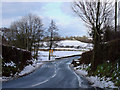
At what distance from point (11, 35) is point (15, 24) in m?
3.63

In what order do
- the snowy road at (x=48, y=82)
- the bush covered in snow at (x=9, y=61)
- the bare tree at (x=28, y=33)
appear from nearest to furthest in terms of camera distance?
the snowy road at (x=48, y=82) < the bush covered in snow at (x=9, y=61) < the bare tree at (x=28, y=33)

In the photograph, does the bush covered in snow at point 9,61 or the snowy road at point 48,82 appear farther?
the bush covered in snow at point 9,61

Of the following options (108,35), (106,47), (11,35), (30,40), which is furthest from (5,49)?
(11,35)

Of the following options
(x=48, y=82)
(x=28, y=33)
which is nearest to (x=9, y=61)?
(x=48, y=82)

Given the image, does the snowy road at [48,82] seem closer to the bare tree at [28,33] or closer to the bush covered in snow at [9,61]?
the bush covered in snow at [9,61]

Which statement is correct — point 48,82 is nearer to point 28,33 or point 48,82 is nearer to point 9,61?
point 9,61

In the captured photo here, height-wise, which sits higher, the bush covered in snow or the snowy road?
the bush covered in snow

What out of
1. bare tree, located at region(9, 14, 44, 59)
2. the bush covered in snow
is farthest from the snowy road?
bare tree, located at region(9, 14, 44, 59)

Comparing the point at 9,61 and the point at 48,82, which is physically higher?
Answer: the point at 9,61

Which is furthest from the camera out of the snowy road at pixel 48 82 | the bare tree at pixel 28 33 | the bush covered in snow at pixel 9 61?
the bare tree at pixel 28 33

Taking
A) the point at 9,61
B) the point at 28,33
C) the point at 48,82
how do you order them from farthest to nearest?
the point at 28,33, the point at 9,61, the point at 48,82

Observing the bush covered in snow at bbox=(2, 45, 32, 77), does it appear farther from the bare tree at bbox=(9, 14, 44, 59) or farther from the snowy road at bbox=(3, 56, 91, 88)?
→ the bare tree at bbox=(9, 14, 44, 59)

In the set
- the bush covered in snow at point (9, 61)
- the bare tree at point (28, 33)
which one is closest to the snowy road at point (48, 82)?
the bush covered in snow at point (9, 61)

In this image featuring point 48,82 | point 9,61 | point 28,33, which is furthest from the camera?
point 28,33
